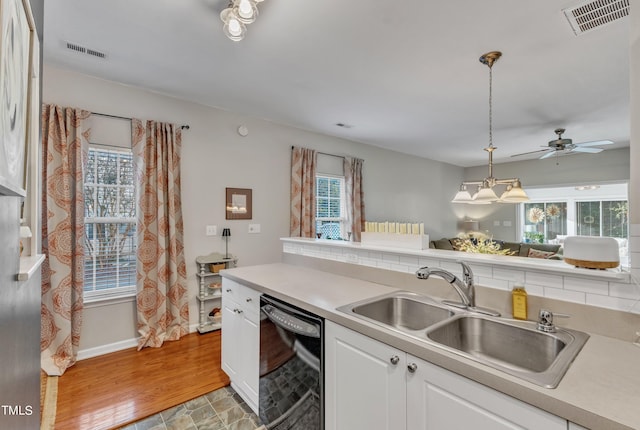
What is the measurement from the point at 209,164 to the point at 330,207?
210cm

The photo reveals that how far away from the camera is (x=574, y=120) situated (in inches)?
157

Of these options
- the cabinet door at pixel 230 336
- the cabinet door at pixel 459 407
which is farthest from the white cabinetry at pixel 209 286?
the cabinet door at pixel 459 407

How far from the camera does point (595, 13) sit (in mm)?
1896

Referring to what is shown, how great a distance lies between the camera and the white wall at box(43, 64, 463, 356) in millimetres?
2814

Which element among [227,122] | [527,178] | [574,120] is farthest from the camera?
[527,178]

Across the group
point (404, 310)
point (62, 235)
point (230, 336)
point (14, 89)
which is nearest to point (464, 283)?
point (404, 310)

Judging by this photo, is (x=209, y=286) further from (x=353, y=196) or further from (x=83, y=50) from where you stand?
(x=353, y=196)

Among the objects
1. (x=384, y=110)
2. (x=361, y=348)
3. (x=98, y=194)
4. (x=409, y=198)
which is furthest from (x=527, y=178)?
(x=98, y=194)

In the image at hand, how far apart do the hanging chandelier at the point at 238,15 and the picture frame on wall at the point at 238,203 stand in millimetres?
2133

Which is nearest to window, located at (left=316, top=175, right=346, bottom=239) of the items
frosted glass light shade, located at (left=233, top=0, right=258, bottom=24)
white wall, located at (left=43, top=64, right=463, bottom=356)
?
white wall, located at (left=43, top=64, right=463, bottom=356)

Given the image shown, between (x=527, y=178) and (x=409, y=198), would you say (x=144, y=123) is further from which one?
(x=527, y=178)

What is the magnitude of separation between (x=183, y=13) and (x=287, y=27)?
2.23 ft

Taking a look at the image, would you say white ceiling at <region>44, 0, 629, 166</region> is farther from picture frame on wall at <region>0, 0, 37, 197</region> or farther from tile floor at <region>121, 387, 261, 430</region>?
tile floor at <region>121, 387, 261, 430</region>

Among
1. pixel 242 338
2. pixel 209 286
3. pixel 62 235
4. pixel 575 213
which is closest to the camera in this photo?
pixel 242 338
